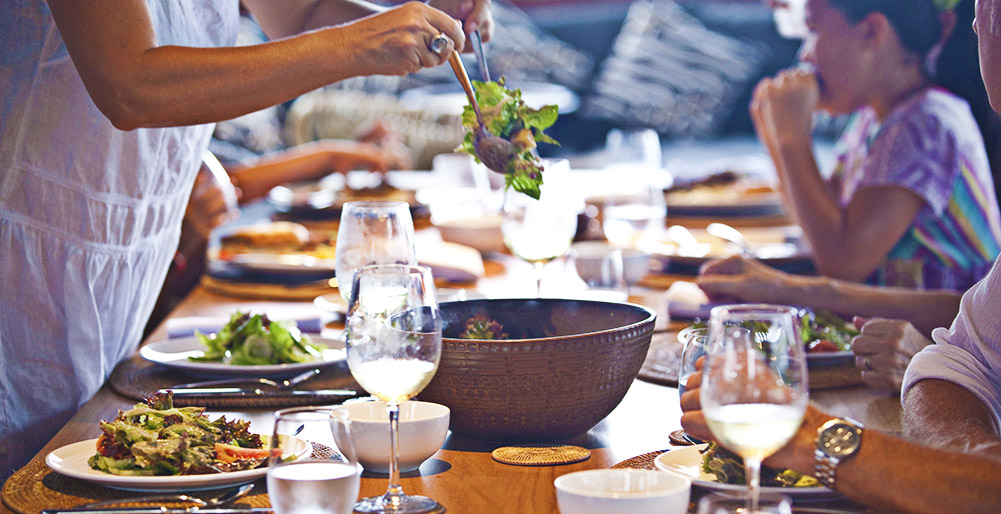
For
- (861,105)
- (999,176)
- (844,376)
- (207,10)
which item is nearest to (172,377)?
(207,10)

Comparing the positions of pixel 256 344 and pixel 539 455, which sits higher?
pixel 256 344

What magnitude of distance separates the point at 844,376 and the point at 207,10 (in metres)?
1.08

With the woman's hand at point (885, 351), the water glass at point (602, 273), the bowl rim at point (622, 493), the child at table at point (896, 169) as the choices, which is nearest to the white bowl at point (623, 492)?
the bowl rim at point (622, 493)

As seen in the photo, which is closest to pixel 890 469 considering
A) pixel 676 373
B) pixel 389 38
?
pixel 676 373

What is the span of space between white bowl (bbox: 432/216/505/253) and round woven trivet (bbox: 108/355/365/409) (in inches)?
46.0

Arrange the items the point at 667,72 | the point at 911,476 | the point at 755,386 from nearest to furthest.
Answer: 1. the point at 755,386
2. the point at 911,476
3. the point at 667,72

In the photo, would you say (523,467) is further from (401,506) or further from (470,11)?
(470,11)

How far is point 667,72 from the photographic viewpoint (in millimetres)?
9461

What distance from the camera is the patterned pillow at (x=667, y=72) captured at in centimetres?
918

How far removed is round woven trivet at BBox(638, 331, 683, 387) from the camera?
139cm

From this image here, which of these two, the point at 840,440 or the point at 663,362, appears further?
the point at 663,362

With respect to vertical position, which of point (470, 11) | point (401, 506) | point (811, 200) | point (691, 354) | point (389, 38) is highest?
point (470, 11)

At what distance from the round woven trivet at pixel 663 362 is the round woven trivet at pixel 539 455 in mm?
294

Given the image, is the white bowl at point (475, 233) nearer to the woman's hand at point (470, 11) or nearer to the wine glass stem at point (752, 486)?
the woman's hand at point (470, 11)
